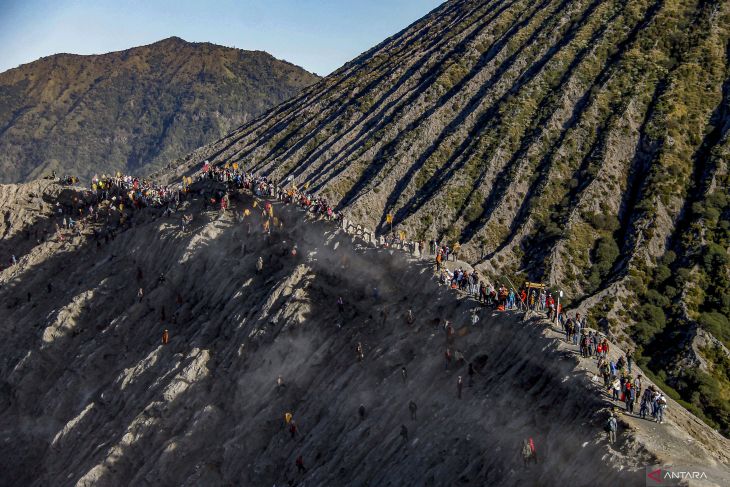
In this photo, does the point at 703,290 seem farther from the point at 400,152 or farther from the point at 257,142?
the point at 257,142

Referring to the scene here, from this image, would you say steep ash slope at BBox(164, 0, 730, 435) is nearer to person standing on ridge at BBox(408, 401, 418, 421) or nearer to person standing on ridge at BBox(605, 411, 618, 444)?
person standing on ridge at BBox(408, 401, 418, 421)

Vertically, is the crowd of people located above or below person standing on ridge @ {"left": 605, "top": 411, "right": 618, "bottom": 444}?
above

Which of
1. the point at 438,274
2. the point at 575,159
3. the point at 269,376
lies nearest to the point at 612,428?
the point at 438,274

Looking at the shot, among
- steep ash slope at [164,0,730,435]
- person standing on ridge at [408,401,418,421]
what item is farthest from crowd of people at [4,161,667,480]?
steep ash slope at [164,0,730,435]

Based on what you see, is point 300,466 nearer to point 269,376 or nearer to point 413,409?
point 413,409

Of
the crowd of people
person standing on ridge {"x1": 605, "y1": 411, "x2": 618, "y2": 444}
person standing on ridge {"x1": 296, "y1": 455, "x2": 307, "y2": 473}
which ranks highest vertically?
the crowd of people

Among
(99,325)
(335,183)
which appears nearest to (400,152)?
(335,183)

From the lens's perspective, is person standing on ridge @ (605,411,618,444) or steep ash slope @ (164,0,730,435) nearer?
person standing on ridge @ (605,411,618,444)
